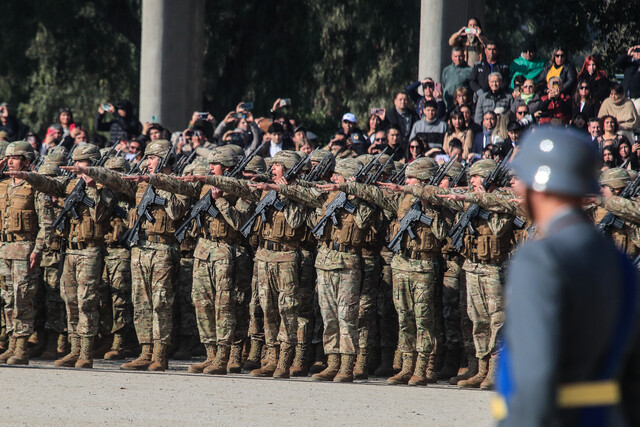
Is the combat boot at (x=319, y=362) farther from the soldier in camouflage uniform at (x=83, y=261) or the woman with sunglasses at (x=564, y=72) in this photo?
the woman with sunglasses at (x=564, y=72)

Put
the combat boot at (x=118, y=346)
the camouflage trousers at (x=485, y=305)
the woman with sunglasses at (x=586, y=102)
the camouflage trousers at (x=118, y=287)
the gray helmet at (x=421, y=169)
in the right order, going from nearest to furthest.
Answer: the camouflage trousers at (x=485, y=305)
the gray helmet at (x=421, y=169)
the camouflage trousers at (x=118, y=287)
the combat boot at (x=118, y=346)
the woman with sunglasses at (x=586, y=102)

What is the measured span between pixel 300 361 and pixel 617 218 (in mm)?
3019

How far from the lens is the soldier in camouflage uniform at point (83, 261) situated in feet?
32.9

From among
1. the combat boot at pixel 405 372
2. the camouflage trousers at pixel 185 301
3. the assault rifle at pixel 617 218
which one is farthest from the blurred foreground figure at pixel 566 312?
the camouflage trousers at pixel 185 301

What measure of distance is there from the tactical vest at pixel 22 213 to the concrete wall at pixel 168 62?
7011mm

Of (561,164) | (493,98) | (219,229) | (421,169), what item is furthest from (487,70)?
(561,164)

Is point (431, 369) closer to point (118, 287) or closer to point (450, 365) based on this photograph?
point (450, 365)

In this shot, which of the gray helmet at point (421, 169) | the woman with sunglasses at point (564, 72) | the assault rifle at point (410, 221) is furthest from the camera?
the woman with sunglasses at point (564, 72)

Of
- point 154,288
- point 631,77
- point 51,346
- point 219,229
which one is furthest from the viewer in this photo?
point 631,77

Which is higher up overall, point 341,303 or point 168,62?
point 168,62

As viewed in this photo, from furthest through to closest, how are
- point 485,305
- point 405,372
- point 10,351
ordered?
1. point 10,351
2. point 405,372
3. point 485,305

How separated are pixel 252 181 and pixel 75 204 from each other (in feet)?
5.32

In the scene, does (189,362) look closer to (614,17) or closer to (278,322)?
(278,322)

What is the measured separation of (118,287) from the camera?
10586 mm
